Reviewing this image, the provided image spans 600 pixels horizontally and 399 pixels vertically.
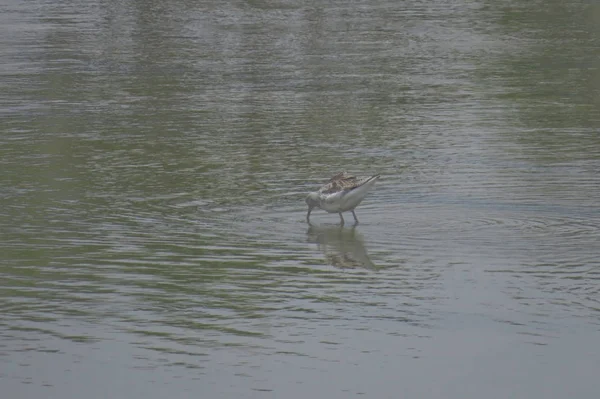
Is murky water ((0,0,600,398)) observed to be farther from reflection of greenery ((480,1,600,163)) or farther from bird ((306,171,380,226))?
bird ((306,171,380,226))

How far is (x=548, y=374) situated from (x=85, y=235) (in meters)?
5.18

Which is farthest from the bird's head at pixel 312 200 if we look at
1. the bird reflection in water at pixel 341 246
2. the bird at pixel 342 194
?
the bird reflection in water at pixel 341 246

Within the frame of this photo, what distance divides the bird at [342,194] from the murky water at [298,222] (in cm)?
24

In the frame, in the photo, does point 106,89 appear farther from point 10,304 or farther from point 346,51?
point 10,304

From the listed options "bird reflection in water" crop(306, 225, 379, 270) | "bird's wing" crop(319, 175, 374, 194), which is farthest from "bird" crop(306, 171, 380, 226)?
"bird reflection in water" crop(306, 225, 379, 270)

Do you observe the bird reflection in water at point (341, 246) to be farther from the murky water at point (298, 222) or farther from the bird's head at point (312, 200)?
the bird's head at point (312, 200)

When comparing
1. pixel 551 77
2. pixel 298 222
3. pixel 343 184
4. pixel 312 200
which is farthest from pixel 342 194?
Answer: pixel 551 77

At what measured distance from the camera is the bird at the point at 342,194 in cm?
1299

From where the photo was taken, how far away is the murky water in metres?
9.09

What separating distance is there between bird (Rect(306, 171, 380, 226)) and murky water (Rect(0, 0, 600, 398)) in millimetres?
240

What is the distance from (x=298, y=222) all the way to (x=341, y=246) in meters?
1.01

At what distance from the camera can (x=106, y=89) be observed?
22344mm

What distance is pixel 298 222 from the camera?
44.1ft

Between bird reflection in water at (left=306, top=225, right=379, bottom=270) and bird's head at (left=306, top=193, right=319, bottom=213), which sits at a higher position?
bird's head at (left=306, top=193, right=319, bottom=213)
